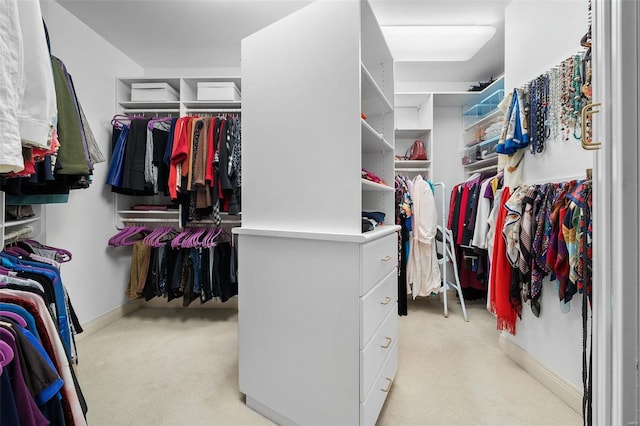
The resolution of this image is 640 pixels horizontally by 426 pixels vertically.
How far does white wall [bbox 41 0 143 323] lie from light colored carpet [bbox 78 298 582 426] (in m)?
0.38

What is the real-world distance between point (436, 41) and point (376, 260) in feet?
7.28

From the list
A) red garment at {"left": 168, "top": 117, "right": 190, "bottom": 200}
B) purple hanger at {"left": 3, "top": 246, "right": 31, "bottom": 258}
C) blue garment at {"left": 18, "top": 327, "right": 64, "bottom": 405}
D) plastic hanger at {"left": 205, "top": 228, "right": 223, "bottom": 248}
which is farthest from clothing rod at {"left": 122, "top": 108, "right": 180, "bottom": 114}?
blue garment at {"left": 18, "top": 327, "right": 64, "bottom": 405}

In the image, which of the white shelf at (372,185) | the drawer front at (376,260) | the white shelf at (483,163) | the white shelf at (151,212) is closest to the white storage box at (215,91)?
the white shelf at (151,212)

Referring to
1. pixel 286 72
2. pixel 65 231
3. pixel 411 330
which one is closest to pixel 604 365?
pixel 286 72

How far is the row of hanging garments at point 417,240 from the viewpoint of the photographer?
8.56 ft

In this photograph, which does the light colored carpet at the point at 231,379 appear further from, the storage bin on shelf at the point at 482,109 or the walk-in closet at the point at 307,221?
the storage bin on shelf at the point at 482,109

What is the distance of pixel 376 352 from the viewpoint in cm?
130

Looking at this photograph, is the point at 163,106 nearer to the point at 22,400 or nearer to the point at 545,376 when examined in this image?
the point at 22,400

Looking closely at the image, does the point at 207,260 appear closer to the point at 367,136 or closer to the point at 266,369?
Result: the point at 266,369

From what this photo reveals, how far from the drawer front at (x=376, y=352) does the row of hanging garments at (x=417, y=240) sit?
1082 millimetres

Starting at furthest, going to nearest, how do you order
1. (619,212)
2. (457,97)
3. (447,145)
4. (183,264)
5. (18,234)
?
1. (447,145)
2. (457,97)
3. (183,264)
4. (18,234)
5. (619,212)

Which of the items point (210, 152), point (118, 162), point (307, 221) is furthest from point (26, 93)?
point (118, 162)

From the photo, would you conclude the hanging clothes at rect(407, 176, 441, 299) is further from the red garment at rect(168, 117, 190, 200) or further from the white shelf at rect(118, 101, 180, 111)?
the white shelf at rect(118, 101, 180, 111)

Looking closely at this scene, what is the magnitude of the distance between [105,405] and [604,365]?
2.10 m
